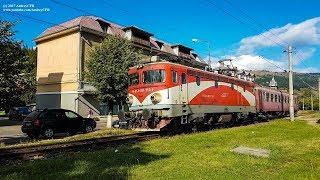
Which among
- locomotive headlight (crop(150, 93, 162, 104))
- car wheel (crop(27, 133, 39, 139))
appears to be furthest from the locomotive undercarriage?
car wheel (crop(27, 133, 39, 139))

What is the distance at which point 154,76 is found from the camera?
683 inches

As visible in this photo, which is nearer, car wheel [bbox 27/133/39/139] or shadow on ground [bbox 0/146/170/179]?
shadow on ground [bbox 0/146/170/179]

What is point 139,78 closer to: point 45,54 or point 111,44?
point 111,44

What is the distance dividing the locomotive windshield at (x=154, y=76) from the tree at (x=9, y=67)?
6341 mm

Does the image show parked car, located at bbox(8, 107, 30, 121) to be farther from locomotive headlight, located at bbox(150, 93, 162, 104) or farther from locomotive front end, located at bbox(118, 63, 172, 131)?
locomotive headlight, located at bbox(150, 93, 162, 104)

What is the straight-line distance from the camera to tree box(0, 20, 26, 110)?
1558 cm

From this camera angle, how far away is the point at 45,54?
44375mm

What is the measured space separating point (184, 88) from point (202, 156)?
7.90m

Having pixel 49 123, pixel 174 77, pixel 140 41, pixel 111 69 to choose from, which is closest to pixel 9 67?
Result: pixel 49 123

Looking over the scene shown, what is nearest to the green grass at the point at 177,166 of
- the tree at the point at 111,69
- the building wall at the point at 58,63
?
the tree at the point at 111,69

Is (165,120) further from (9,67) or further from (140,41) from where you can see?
(140,41)

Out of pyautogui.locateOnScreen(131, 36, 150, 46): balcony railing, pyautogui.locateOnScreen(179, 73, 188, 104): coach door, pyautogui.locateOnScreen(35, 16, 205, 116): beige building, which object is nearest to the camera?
pyautogui.locateOnScreen(179, 73, 188, 104): coach door

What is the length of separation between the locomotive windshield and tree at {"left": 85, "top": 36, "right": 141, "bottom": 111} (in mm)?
7261

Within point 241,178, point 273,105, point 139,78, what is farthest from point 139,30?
point 241,178
